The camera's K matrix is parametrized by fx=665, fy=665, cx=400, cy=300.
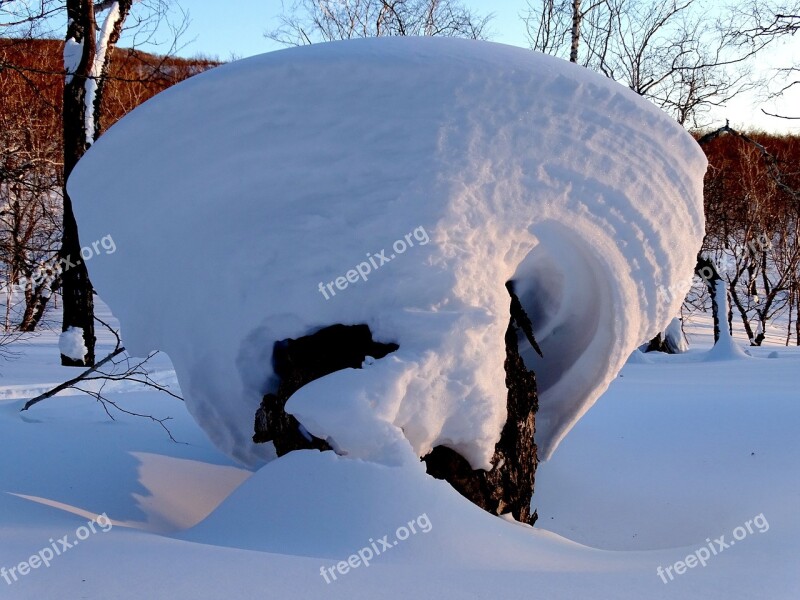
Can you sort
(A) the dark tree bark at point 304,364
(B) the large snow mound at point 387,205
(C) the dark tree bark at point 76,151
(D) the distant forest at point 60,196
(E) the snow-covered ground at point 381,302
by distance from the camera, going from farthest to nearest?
(D) the distant forest at point 60,196 < (C) the dark tree bark at point 76,151 < (A) the dark tree bark at point 304,364 < (B) the large snow mound at point 387,205 < (E) the snow-covered ground at point 381,302

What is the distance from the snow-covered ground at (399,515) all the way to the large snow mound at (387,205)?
26 cm

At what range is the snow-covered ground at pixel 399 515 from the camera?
1453 mm

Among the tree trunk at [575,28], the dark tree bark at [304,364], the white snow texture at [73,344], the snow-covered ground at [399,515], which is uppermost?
the tree trunk at [575,28]

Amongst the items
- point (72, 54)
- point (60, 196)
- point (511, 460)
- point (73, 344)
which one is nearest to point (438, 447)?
point (511, 460)

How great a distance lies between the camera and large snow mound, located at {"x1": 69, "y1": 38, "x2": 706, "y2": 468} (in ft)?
6.44

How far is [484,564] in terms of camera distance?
1560 millimetres

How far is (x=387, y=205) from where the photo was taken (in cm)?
202

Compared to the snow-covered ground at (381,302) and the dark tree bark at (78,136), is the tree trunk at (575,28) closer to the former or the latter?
the dark tree bark at (78,136)

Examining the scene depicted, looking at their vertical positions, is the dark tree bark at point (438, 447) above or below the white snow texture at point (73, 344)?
above

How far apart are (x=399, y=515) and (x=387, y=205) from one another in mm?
895

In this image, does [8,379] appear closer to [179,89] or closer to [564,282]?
[179,89]

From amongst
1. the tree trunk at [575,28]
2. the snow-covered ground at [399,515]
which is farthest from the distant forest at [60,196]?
the snow-covered ground at [399,515]

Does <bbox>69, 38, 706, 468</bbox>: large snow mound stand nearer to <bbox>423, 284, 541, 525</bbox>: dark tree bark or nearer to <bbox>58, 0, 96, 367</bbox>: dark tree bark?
<bbox>423, 284, 541, 525</bbox>: dark tree bark

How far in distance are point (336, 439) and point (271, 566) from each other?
50 centimetres
